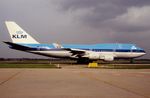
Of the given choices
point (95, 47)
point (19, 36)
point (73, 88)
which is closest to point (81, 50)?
point (95, 47)

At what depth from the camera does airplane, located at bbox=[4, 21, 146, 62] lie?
52.1 metres

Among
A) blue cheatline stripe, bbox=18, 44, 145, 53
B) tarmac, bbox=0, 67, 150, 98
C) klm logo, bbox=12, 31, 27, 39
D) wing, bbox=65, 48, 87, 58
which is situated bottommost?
tarmac, bbox=0, 67, 150, 98

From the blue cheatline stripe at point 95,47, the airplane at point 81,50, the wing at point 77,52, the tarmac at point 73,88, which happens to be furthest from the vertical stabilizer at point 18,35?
the tarmac at point 73,88

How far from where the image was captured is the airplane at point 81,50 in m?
52.1

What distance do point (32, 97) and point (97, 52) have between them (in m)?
43.8

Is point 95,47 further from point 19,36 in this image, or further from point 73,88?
point 73,88

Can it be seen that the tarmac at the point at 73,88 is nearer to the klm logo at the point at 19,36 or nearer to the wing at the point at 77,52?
the wing at the point at 77,52

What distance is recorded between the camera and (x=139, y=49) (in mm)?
55312

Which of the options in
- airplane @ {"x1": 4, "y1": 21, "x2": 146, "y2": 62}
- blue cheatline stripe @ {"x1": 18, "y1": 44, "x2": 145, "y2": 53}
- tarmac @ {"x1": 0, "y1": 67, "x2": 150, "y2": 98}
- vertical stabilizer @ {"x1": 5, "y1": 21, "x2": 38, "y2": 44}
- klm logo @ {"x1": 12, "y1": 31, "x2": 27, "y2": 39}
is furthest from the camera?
klm logo @ {"x1": 12, "y1": 31, "x2": 27, "y2": 39}

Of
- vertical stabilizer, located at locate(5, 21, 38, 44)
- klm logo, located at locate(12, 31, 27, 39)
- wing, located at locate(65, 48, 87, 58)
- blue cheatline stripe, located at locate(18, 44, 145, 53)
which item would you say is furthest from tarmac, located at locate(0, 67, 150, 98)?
klm logo, located at locate(12, 31, 27, 39)

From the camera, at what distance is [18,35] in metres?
56.1

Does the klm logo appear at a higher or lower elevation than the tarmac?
higher

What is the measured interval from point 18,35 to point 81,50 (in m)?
12.7

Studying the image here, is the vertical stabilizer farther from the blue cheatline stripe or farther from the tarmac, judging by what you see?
the tarmac
